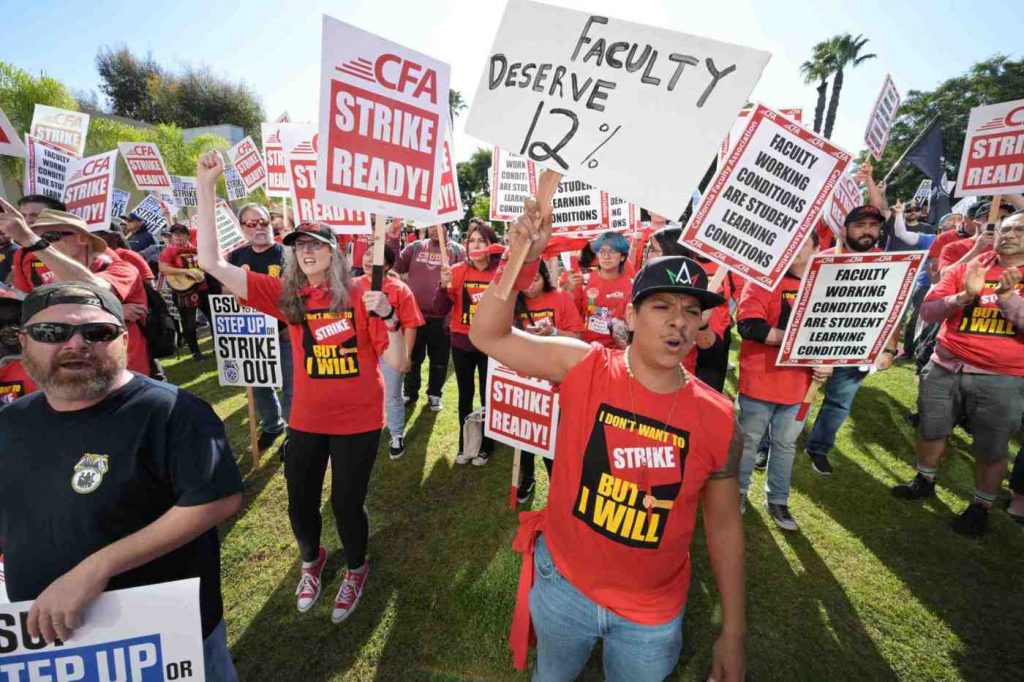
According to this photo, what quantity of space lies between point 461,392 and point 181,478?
3377mm

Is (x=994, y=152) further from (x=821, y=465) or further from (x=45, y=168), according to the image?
(x=45, y=168)

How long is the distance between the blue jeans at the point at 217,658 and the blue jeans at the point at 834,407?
543cm

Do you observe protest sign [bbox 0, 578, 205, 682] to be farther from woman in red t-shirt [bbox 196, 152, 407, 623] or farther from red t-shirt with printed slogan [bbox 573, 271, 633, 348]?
red t-shirt with printed slogan [bbox 573, 271, 633, 348]

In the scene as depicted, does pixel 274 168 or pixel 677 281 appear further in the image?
pixel 274 168

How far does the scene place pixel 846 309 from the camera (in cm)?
334

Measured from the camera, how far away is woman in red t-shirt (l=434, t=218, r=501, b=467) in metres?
4.62

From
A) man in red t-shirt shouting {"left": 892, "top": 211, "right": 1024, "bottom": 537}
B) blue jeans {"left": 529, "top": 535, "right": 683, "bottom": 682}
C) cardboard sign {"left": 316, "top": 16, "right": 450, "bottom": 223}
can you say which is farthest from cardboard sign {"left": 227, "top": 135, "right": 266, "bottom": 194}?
man in red t-shirt shouting {"left": 892, "top": 211, "right": 1024, "bottom": 537}

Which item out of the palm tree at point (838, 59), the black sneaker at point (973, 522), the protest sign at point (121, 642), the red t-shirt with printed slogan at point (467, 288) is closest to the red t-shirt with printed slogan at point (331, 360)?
the protest sign at point (121, 642)

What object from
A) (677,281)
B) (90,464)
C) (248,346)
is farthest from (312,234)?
(248,346)

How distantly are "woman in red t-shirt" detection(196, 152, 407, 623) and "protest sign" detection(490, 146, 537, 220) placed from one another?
3.11 metres

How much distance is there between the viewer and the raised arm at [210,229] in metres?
2.63

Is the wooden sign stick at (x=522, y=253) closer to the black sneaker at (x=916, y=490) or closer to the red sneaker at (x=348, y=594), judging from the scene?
the red sneaker at (x=348, y=594)

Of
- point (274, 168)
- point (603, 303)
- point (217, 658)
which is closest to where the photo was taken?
point (217, 658)

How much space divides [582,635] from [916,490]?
4490 mm
